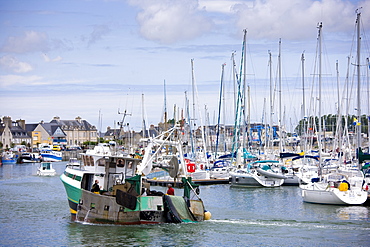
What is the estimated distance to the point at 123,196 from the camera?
3338cm

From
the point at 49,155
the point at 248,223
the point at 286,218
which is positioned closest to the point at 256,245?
the point at 248,223

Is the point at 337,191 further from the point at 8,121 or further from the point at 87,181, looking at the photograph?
the point at 8,121

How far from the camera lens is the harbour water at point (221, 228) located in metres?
31.5

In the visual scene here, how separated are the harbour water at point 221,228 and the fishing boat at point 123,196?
1.77 feet

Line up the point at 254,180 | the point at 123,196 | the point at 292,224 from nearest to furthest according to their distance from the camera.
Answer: the point at 123,196
the point at 292,224
the point at 254,180

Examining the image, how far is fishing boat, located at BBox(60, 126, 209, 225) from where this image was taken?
33938mm

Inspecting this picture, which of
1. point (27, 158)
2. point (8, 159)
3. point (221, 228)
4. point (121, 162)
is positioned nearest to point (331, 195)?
point (221, 228)

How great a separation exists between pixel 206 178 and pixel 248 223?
1302 inches

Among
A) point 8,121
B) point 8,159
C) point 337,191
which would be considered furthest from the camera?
point 8,121

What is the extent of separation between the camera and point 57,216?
42000 mm

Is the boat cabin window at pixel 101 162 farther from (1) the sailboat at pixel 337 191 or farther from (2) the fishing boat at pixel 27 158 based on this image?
(2) the fishing boat at pixel 27 158

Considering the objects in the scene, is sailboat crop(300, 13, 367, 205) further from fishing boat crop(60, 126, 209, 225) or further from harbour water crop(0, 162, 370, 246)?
fishing boat crop(60, 126, 209, 225)

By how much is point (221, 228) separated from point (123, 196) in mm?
5968

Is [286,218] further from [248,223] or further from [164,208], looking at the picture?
[164,208]
